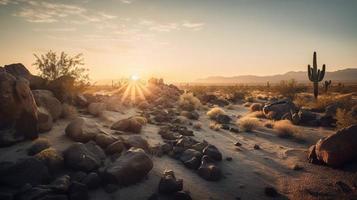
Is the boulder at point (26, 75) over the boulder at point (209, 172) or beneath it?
over

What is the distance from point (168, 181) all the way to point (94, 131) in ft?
13.1

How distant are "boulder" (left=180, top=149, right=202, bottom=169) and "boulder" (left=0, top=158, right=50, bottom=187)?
455 cm

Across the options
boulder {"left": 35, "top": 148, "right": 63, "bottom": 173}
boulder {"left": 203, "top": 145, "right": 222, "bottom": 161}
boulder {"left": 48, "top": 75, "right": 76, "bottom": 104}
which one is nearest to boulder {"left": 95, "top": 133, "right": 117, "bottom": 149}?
boulder {"left": 35, "top": 148, "right": 63, "bottom": 173}

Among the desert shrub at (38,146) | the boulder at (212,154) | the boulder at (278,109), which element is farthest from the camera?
the boulder at (278,109)

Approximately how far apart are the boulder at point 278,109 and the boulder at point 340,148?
354 inches

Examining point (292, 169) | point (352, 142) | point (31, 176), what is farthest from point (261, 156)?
point (31, 176)

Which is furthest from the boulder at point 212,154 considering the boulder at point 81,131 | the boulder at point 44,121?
the boulder at point 44,121

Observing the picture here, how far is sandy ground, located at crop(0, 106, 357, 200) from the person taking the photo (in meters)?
8.24

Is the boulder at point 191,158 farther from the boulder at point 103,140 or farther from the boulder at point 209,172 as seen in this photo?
the boulder at point 103,140

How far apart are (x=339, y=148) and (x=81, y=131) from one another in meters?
9.02

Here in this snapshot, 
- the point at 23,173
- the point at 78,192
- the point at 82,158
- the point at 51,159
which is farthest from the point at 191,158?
the point at 23,173

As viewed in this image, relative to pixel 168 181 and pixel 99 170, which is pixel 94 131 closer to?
pixel 99 170

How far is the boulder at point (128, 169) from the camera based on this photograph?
8078 mm

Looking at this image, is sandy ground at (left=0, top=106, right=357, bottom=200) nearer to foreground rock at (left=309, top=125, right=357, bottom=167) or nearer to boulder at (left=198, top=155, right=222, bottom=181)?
boulder at (left=198, top=155, right=222, bottom=181)
